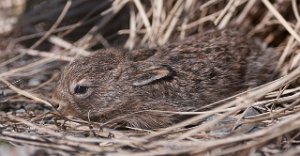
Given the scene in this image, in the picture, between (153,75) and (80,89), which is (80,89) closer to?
(80,89)

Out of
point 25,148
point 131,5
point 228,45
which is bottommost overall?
point 25,148

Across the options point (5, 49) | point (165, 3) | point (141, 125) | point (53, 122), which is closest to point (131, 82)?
point (141, 125)

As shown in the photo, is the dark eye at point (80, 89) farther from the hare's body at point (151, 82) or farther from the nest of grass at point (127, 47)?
the nest of grass at point (127, 47)

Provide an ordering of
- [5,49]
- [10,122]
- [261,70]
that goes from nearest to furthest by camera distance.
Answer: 1. [10,122]
2. [261,70]
3. [5,49]

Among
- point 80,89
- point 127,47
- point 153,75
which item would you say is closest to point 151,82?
point 153,75

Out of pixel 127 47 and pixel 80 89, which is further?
pixel 127 47

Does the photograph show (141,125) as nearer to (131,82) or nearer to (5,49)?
(131,82)
